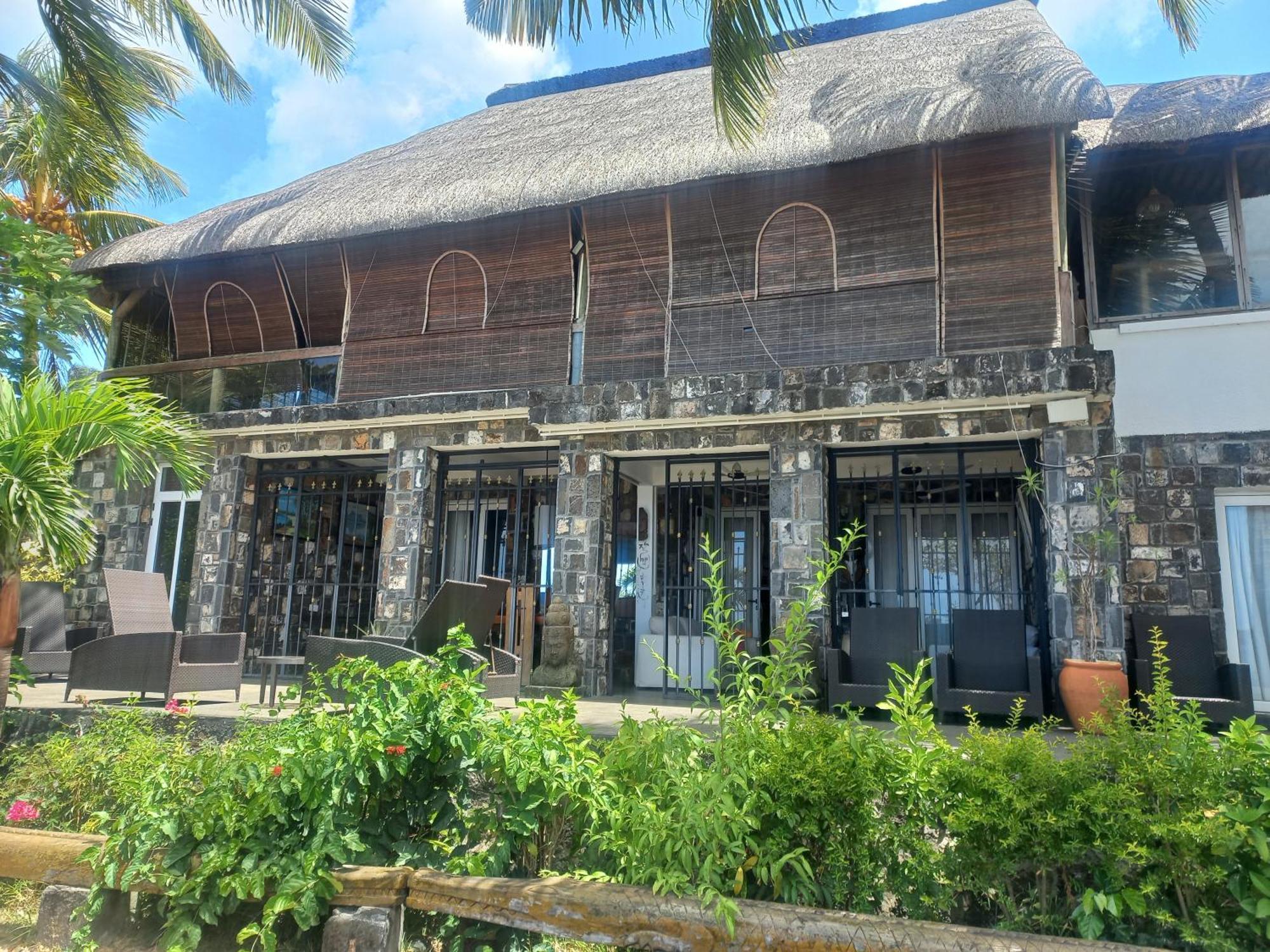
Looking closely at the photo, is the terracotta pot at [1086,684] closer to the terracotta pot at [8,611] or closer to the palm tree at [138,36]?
the terracotta pot at [8,611]

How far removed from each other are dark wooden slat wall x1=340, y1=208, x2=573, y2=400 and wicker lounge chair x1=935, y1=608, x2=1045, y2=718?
4347mm

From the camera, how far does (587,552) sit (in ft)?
25.5

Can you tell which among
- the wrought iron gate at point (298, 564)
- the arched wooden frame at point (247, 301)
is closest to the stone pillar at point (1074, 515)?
the wrought iron gate at point (298, 564)

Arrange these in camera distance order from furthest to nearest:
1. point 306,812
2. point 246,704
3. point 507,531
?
point 507,531, point 246,704, point 306,812

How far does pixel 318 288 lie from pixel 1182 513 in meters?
8.96

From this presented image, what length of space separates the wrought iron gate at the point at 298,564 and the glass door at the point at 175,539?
2.68 feet

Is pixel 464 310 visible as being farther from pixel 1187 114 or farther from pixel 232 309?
pixel 1187 114

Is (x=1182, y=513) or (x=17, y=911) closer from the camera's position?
(x=17, y=911)

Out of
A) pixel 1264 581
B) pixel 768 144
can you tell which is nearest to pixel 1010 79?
pixel 768 144

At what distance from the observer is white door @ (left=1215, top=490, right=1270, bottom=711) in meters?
7.02

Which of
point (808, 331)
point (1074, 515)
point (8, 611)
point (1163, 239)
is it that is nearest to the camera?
point (8, 611)

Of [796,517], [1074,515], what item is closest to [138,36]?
[796,517]

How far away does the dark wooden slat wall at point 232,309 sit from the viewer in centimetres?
988

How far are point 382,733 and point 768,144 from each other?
20.2 feet
